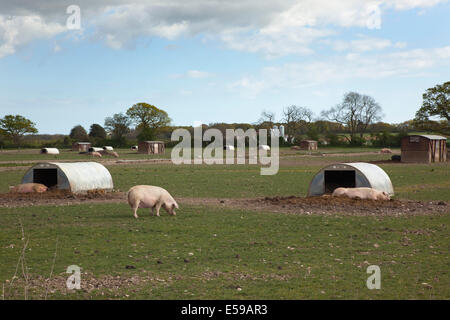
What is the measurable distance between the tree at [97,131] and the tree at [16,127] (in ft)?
57.7

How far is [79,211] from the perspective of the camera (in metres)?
17.2

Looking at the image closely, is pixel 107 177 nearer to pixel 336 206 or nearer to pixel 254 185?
pixel 254 185

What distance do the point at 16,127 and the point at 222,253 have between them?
12051 cm

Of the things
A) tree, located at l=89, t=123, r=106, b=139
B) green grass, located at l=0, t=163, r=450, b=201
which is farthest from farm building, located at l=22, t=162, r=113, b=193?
tree, located at l=89, t=123, r=106, b=139

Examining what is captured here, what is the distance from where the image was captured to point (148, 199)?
15.6 m

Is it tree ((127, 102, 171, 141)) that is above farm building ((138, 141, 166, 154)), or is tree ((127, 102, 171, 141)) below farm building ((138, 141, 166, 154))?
above

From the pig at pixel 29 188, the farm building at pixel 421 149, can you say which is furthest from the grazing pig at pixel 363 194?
the farm building at pixel 421 149

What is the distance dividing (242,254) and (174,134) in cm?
11507

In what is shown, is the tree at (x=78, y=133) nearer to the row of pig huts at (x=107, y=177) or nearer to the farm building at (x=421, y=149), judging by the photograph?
the farm building at (x=421, y=149)

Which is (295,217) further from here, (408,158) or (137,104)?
(137,104)

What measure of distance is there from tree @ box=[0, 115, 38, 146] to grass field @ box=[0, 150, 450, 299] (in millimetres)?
110488

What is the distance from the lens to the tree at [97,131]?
135 metres

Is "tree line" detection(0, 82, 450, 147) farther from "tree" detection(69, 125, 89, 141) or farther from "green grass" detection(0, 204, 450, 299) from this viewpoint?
"green grass" detection(0, 204, 450, 299)

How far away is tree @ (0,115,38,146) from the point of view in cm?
11769
